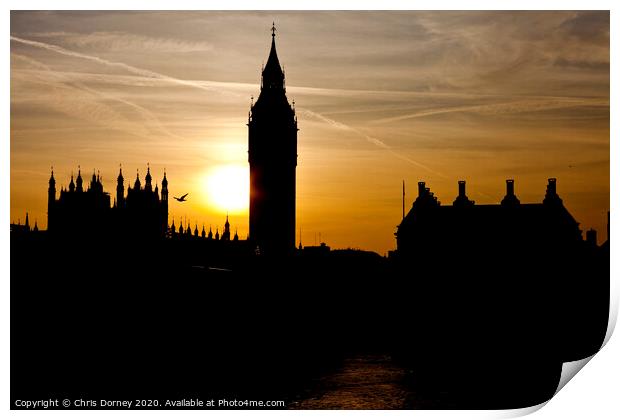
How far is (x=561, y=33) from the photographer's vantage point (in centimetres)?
1942

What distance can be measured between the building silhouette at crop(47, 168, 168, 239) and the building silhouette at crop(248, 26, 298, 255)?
700cm

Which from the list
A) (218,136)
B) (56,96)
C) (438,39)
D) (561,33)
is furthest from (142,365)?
(561,33)

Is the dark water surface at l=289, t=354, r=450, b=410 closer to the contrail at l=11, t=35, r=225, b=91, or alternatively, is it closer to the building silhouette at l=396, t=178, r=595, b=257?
the contrail at l=11, t=35, r=225, b=91

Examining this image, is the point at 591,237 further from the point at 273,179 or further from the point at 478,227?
the point at 273,179

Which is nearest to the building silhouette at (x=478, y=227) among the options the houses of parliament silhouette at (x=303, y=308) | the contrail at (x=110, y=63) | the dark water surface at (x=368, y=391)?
the houses of parliament silhouette at (x=303, y=308)

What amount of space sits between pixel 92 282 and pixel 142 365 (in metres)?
7.61

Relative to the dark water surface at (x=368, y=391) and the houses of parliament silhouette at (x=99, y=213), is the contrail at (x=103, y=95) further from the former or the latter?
the houses of parliament silhouette at (x=99, y=213)

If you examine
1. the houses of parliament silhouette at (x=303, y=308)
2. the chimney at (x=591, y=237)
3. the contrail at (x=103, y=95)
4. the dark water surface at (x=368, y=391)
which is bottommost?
the dark water surface at (x=368, y=391)

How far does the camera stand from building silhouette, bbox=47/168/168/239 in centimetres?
4759

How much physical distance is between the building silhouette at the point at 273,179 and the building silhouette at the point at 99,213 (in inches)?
276

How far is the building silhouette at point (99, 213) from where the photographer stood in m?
47.6

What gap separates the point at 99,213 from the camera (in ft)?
174

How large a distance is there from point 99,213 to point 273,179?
1702 cm
